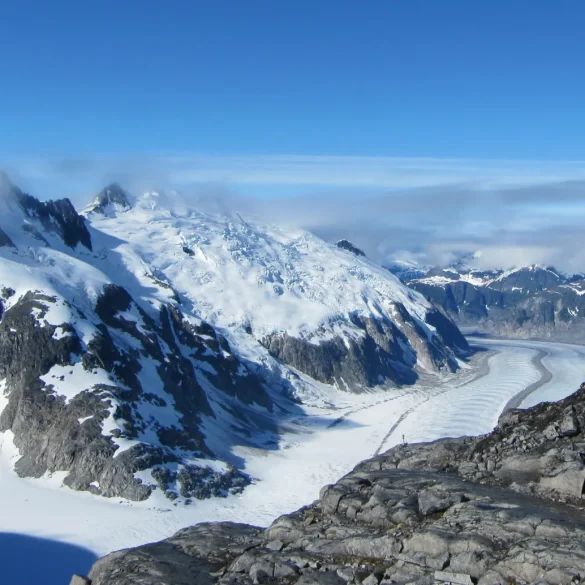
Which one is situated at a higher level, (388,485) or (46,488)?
(388,485)

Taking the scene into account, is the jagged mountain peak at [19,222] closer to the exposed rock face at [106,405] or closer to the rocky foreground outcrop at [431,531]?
the exposed rock face at [106,405]

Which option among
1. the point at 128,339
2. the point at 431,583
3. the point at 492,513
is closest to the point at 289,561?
the point at 431,583

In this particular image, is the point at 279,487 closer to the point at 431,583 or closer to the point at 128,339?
the point at 128,339

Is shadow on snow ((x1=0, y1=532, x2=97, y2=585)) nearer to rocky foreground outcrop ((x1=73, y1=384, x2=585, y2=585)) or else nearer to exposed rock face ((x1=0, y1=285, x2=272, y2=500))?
exposed rock face ((x1=0, y1=285, x2=272, y2=500))

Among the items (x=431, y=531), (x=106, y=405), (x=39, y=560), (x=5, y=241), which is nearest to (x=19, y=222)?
(x=5, y=241)

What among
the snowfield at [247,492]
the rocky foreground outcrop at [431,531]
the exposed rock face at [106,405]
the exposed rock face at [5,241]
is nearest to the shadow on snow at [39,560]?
the snowfield at [247,492]

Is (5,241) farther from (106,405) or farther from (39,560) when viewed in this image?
(39,560)

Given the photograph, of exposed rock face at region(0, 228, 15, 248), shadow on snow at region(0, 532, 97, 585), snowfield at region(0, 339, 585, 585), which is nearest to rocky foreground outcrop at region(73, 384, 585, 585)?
shadow on snow at region(0, 532, 97, 585)

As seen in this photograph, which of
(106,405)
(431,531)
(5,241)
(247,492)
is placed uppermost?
(5,241)
